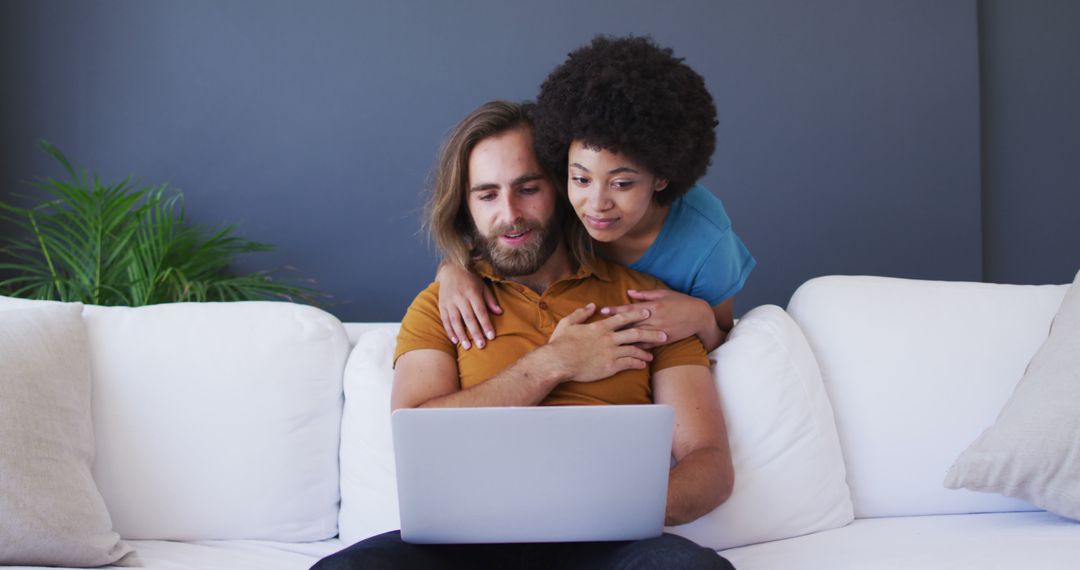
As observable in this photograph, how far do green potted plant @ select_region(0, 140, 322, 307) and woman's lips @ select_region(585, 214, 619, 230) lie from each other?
3.60 feet

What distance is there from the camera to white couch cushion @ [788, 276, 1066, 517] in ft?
6.68

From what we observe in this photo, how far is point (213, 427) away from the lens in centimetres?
194

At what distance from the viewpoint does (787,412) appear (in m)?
1.96

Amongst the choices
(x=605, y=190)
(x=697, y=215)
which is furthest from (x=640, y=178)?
(x=697, y=215)

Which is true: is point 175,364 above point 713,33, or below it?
below

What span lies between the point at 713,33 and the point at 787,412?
141cm

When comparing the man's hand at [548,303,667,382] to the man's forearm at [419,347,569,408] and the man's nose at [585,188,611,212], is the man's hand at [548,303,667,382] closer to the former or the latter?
the man's forearm at [419,347,569,408]

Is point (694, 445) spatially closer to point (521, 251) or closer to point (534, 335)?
point (534, 335)

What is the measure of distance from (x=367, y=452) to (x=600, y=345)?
48 centimetres

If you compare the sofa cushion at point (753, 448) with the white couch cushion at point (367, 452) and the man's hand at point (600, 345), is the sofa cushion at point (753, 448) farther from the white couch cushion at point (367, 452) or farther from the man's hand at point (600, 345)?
the man's hand at point (600, 345)

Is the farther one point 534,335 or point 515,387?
point 534,335

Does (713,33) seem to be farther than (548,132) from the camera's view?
Yes

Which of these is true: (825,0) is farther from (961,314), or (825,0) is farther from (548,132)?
(548,132)

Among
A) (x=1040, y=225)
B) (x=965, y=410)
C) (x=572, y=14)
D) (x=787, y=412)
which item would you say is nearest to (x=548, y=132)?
(x=787, y=412)
